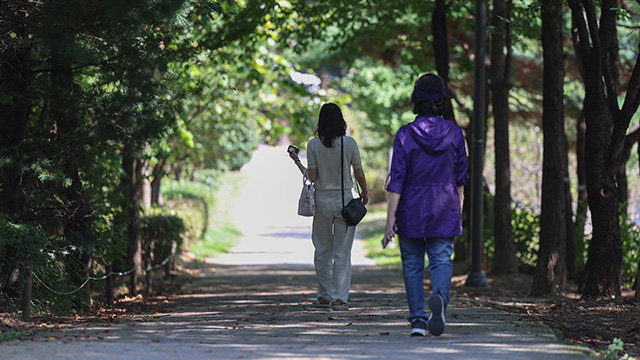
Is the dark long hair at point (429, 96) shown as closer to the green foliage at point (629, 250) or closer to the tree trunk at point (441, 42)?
the green foliage at point (629, 250)

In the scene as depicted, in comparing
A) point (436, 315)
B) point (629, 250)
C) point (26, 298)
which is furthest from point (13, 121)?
point (629, 250)

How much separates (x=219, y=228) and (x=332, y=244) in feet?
69.8

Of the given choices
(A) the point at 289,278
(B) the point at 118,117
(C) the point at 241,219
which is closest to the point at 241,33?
(A) the point at 289,278

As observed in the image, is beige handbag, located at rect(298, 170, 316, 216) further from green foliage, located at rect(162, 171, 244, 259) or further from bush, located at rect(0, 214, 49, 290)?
green foliage, located at rect(162, 171, 244, 259)

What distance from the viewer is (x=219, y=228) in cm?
2944

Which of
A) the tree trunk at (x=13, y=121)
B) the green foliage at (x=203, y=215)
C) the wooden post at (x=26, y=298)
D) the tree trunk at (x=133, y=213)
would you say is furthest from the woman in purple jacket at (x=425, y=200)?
the green foliage at (x=203, y=215)

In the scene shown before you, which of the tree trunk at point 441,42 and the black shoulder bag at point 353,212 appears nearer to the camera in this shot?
the black shoulder bag at point 353,212

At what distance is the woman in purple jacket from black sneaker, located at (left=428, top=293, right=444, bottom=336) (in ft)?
0.11

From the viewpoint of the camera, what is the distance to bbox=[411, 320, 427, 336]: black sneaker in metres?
6.23

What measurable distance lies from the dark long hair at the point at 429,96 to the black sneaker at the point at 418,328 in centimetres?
157

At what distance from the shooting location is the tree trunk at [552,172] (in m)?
11.0

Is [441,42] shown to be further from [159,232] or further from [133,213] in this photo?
[133,213]

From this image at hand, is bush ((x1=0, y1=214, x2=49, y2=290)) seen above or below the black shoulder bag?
below

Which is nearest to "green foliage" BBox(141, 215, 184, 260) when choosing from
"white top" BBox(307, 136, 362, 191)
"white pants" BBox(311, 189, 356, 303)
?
"white pants" BBox(311, 189, 356, 303)
